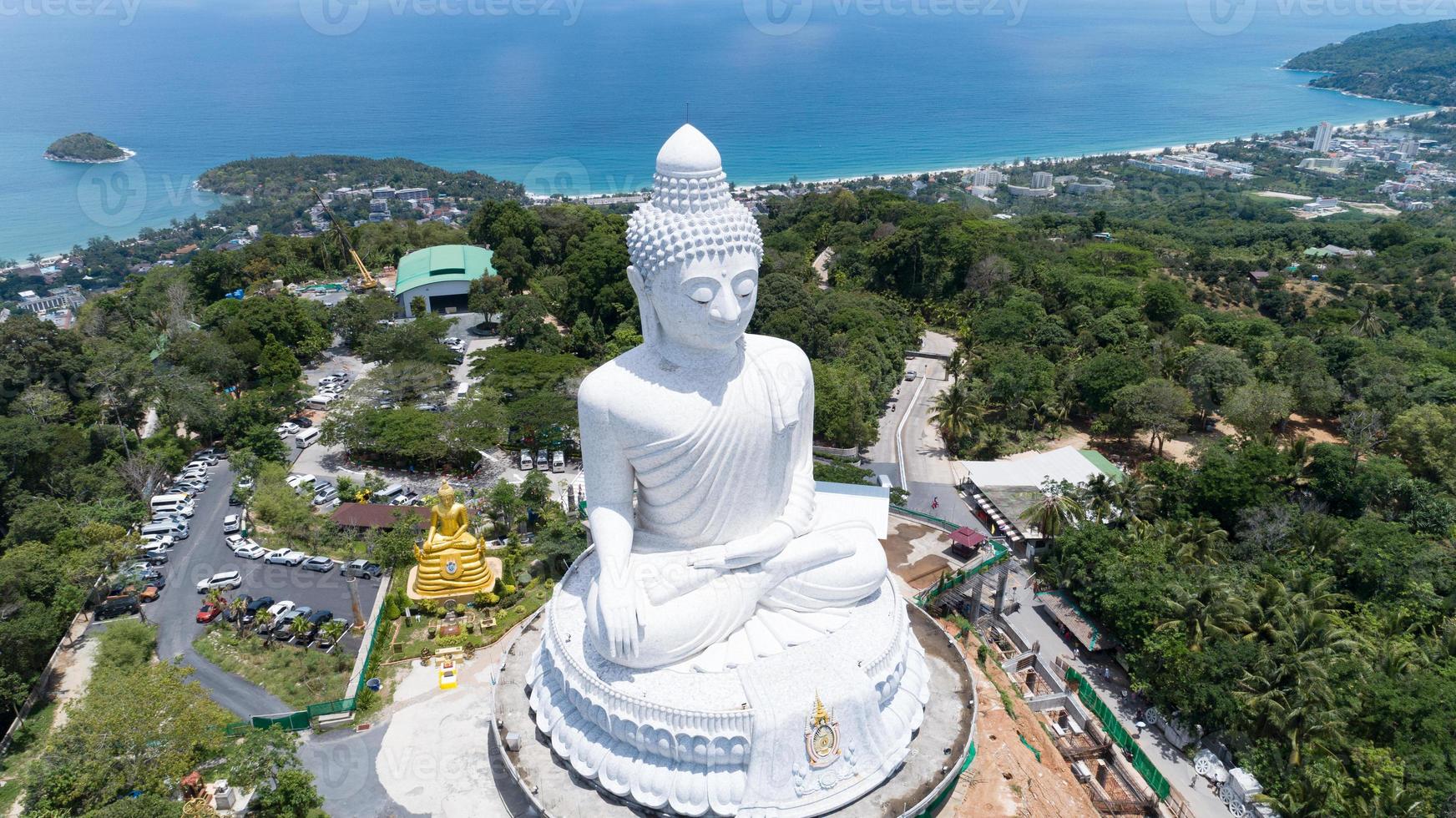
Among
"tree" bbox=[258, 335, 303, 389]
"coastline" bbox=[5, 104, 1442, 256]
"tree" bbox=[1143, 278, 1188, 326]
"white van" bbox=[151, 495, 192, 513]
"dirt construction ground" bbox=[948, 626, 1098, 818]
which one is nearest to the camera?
"dirt construction ground" bbox=[948, 626, 1098, 818]

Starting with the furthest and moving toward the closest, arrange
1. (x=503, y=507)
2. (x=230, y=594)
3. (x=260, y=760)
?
(x=503, y=507) < (x=230, y=594) < (x=260, y=760)

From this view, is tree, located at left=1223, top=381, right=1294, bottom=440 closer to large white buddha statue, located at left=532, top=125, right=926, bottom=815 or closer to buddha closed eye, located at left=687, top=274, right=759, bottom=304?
large white buddha statue, located at left=532, top=125, right=926, bottom=815

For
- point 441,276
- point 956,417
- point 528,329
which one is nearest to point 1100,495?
point 956,417

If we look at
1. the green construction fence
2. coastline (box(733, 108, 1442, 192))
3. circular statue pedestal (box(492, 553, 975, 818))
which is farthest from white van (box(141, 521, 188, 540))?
coastline (box(733, 108, 1442, 192))

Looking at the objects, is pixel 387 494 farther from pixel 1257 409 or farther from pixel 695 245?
pixel 1257 409

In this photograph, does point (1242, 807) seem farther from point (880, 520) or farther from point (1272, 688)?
point (880, 520)

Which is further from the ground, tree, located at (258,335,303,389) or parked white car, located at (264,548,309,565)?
tree, located at (258,335,303,389)

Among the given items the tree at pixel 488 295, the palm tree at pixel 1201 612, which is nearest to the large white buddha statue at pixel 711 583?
the palm tree at pixel 1201 612
